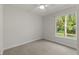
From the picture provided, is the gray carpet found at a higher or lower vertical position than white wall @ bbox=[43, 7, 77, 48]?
lower

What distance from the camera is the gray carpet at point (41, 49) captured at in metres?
1.21

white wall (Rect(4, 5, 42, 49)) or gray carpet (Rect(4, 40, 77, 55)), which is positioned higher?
white wall (Rect(4, 5, 42, 49))

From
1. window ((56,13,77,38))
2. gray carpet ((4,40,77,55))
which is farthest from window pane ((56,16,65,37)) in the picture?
gray carpet ((4,40,77,55))

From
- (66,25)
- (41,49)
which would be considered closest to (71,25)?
(66,25)

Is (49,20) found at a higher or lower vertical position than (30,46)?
higher

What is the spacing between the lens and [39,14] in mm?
1269

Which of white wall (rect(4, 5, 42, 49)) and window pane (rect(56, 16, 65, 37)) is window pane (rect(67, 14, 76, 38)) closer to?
window pane (rect(56, 16, 65, 37))

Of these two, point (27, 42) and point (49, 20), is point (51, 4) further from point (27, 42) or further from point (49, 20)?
point (27, 42)

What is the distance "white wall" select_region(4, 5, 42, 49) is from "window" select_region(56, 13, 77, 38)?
235 mm

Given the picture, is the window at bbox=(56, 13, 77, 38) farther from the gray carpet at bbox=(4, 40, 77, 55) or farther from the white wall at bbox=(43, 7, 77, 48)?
the gray carpet at bbox=(4, 40, 77, 55)

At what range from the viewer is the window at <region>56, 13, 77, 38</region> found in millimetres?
1196

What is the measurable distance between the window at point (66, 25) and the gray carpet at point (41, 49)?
16cm
